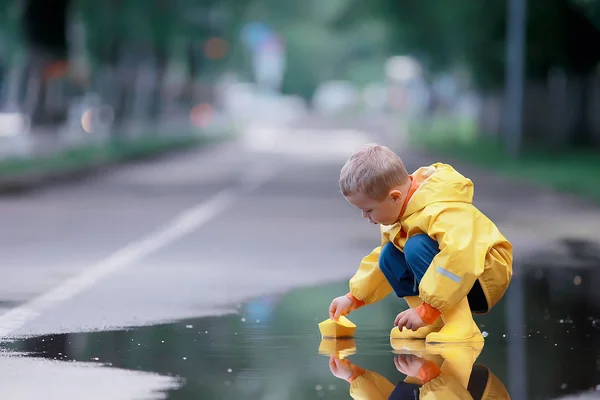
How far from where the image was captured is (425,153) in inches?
1806

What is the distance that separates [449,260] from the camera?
7281mm

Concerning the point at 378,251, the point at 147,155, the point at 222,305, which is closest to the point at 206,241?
the point at 222,305

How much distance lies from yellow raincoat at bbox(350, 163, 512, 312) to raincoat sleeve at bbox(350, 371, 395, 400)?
76 centimetres

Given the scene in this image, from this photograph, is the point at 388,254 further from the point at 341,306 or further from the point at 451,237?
the point at 451,237

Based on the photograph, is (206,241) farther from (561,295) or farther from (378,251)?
(378,251)

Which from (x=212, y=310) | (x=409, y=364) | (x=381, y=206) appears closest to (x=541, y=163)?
(x=212, y=310)

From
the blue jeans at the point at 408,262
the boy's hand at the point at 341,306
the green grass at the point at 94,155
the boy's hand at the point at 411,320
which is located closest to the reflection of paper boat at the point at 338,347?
the boy's hand at the point at 341,306

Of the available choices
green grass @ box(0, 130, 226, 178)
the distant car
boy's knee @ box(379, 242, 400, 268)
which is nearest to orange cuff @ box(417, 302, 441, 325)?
boy's knee @ box(379, 242, 400, 268)

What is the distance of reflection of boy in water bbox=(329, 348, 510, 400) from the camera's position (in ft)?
20.3

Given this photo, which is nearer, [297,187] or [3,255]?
[3,255]

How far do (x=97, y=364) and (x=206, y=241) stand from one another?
8491mm

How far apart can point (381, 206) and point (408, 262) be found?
12.2 inches

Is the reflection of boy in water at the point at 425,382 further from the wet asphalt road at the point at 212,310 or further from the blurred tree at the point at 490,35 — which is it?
the blurred tree at the point at 490,35

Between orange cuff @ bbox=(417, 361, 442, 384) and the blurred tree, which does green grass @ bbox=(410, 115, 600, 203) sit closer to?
the blurred tree
